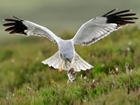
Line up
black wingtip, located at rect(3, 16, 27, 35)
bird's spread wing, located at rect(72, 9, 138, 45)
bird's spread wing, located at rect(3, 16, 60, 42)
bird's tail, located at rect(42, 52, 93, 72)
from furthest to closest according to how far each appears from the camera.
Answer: black wingtip, located at rect(3, 16, 27, 35)
bird's spread wing, located at rect(3, 16, 60, 42)
bird's spread wing, located at rect(72, 9, 138, 45)
bird's tail, located at rect(42, 52, 93, 72)

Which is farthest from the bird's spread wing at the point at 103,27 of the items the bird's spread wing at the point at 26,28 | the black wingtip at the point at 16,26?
the black wingtip at the point at 16,26

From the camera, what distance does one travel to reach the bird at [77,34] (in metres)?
8.10

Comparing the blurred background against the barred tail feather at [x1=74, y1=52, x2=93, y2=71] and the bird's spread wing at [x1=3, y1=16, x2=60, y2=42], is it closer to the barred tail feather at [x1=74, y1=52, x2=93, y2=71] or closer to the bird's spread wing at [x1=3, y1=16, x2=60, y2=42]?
the bird's spread wing at [x1=3, y1=16, x2=60, y2=42]

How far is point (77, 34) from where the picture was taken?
830 centimetres

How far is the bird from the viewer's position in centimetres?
810

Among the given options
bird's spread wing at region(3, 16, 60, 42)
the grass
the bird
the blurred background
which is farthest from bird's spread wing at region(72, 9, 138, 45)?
the blurred background

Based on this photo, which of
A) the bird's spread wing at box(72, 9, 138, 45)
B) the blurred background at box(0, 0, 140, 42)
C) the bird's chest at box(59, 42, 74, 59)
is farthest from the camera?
the blurred background at box(0, 0, 140, 42)

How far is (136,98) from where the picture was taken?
5895 millimetres

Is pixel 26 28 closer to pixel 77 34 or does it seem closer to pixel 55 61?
pixel 55 61

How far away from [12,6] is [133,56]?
137 ft

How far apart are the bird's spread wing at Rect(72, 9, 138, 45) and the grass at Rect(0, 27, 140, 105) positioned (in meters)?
0.65

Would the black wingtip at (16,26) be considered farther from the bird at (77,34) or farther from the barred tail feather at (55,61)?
the barred tail feather at (55,61)

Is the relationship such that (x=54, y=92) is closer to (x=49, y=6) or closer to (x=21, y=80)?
(x=21, y=80)

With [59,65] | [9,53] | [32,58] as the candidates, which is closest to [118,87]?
[59,65]
